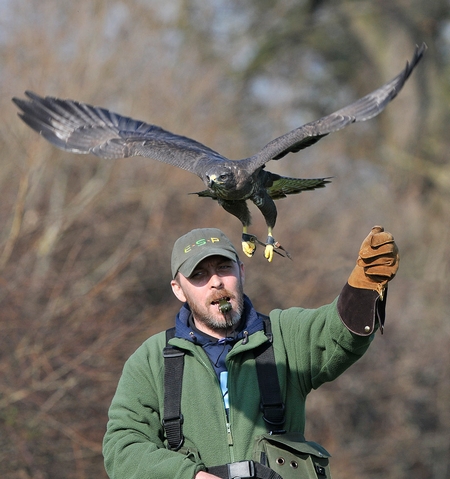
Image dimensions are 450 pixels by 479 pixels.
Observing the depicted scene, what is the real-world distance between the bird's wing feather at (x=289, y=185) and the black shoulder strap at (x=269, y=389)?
62.5 inches

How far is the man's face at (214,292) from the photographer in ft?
13.7

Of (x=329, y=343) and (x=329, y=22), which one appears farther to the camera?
(x=329, y=22)

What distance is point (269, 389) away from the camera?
158 inches

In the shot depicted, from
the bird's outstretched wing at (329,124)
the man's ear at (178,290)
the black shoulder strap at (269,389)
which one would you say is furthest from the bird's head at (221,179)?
the black shoulder strap at (269,389)

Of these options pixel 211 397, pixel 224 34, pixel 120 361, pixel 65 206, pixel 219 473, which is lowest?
pixel 219 473

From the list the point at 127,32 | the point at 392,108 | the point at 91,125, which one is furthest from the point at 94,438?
the point at 392,108

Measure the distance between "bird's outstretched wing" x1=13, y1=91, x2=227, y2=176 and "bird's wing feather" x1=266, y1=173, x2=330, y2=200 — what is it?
39cm

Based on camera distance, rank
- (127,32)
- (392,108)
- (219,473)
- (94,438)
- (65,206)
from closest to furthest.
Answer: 1. (219,473)
2. (94,438)
3. (65,206)
4. (127,32)
5. (392,108)

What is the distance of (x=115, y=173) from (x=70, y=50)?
196 cm

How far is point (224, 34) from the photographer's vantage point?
1955 centimetres

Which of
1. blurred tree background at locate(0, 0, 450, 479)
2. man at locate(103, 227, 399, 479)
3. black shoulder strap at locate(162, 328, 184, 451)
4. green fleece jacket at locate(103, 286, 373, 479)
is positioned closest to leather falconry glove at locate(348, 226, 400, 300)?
man at locate(103, 227, 399, 479)

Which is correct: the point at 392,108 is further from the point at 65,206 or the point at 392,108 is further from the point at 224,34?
the point at 65,206

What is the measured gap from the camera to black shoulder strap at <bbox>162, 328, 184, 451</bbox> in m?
3.98

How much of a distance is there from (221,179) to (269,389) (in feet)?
4.49
